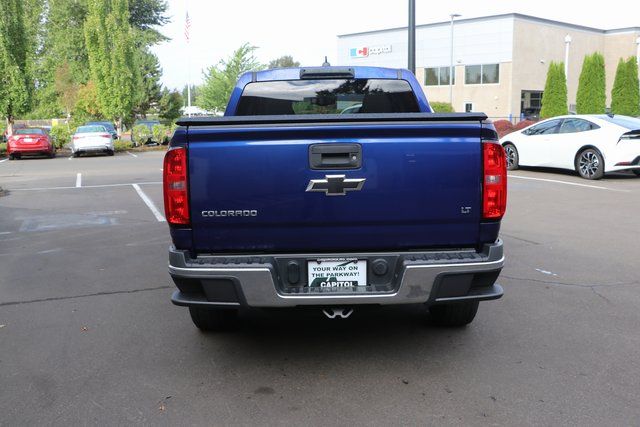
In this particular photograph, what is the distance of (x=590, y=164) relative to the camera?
14.2 m

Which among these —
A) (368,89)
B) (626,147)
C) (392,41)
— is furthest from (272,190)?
(392,41)

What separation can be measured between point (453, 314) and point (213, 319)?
1764 mm

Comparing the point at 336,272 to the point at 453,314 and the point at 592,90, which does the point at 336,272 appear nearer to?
the point at 453,314

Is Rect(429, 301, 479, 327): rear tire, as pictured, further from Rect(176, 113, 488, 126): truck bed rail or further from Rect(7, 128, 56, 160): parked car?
Rect(7, 128, 56, 160): parked car

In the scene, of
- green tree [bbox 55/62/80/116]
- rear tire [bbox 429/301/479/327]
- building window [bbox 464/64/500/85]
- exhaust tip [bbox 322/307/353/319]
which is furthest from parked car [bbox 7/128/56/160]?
building window [bbox 464/64/500/85]

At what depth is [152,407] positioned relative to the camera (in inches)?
138

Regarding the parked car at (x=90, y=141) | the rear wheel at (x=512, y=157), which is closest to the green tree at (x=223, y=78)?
the parked car at (x=90, y=141)

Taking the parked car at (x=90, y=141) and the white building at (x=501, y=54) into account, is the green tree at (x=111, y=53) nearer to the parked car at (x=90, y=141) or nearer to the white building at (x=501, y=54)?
the parked car at (x=90, y=141)

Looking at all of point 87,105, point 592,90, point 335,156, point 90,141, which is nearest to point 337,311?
point 335,156

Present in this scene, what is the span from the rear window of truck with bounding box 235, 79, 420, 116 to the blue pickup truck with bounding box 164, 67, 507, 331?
1.71 metres

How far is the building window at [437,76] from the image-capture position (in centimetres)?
5141

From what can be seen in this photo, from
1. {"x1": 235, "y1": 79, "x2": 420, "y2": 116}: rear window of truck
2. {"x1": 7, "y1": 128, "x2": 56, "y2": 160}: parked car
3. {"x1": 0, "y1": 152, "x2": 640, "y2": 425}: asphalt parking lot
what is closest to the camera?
{"x1": 0, "y1": 152, "x2": 640, "y2": 425}: asphalt parking lot

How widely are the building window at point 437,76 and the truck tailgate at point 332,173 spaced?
49.7 meters

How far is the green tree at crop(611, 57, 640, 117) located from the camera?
3491 cm
